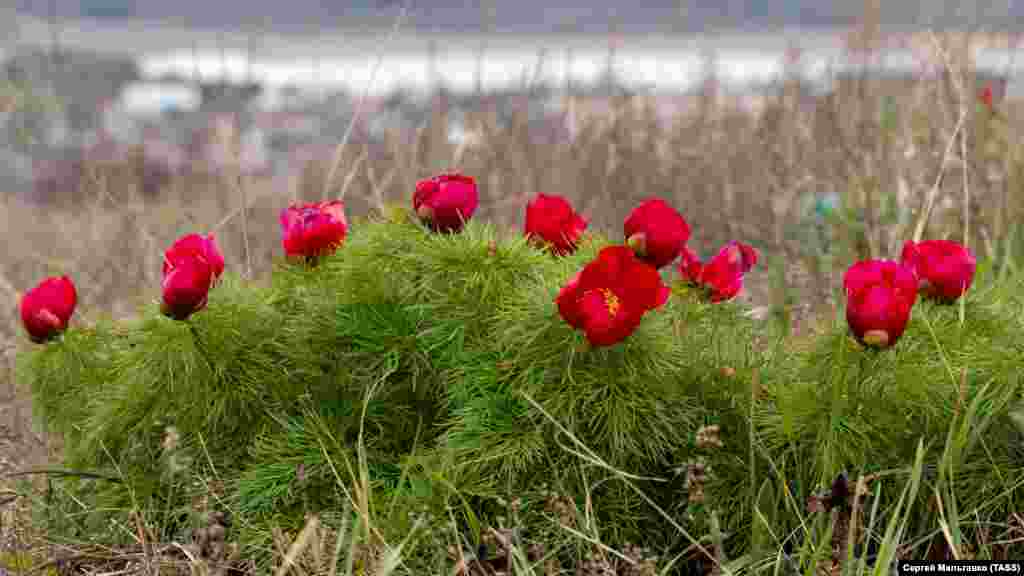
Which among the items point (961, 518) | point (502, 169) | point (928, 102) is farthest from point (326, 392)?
point (928, 102)

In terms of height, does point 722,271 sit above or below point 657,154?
above

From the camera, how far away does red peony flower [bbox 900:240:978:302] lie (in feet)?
6.01

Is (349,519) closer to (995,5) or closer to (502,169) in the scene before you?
(502,169)

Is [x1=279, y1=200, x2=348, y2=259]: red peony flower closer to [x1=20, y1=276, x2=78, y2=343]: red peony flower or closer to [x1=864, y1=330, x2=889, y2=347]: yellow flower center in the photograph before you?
[x1=20, y1=276, x2=78, y2=343]: red peony flower

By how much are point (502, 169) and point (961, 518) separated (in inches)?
111

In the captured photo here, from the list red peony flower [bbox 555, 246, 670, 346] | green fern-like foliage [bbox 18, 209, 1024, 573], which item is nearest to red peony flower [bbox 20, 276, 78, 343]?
green fern-like foliage [bbox 18, 209, 1024, 573]

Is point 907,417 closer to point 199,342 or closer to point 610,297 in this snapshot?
point 610,297

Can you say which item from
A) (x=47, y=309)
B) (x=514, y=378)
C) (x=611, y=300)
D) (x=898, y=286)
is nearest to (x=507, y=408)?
(x=514, y=378)

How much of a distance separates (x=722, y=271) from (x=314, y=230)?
683 mm

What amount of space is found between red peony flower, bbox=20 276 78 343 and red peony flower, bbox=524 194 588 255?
79 cm

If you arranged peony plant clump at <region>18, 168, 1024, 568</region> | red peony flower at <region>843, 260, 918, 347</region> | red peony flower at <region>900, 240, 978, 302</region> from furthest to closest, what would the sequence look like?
1. red peony flower at <region>900, 240, 978, 302</region>
2. peony plant clump at <region>18, 168, 1024, 568</region>
3. red peony flower at <region>843, 260, 918, 347</region>

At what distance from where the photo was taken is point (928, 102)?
13.3ft

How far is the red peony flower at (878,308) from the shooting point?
1.60 m

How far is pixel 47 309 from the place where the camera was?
6.57 feet
